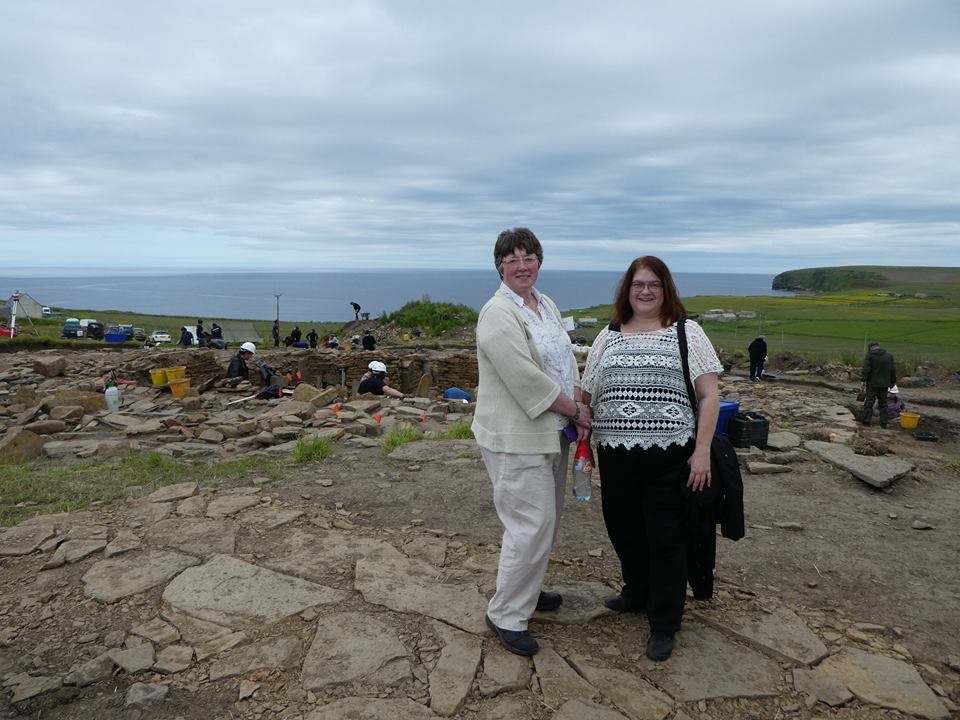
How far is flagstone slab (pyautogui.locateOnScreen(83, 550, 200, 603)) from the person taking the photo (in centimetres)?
376

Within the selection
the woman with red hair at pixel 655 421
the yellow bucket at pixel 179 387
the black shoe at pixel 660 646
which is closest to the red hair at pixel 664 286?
the woman with red hair at pixel 655 421

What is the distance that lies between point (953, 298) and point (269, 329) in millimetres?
44657

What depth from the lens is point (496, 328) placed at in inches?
115

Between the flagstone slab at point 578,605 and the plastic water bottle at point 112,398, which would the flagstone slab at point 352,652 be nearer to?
the flagstone slab at point 578,605

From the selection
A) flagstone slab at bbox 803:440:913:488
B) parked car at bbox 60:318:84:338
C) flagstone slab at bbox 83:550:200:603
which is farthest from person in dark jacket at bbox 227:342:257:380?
parked car at bbox 60:318:84:338

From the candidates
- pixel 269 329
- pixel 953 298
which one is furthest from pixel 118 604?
pixel 953 298

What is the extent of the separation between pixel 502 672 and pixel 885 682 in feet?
6.04

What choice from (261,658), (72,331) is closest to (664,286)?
(261,658)

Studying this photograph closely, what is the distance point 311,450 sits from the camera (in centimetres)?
672

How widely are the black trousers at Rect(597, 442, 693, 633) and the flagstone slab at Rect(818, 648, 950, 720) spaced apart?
83 centimetres

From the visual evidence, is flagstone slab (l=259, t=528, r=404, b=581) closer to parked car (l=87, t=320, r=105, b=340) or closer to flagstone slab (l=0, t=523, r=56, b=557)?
flagstone slab (l=0, t=523, r=56, b=557)

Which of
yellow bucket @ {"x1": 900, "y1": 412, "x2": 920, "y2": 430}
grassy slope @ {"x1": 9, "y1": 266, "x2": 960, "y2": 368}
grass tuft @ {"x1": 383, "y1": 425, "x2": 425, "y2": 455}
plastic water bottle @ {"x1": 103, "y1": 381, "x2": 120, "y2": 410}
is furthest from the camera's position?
grassy slope @ {"x1": 9, "y1": 266, "x2": 960, "y2": 368}

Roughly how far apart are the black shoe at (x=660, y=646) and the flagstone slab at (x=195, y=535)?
2807 mm

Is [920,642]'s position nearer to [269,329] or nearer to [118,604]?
[118,604]
